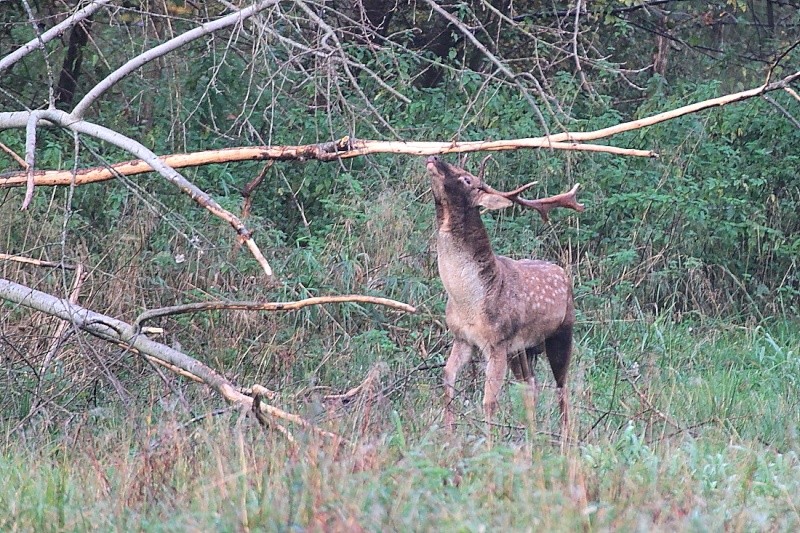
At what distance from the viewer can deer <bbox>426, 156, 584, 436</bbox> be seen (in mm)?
7262

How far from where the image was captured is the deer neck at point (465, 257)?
24.2 ft

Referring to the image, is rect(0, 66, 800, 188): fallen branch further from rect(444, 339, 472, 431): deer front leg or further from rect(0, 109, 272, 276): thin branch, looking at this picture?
→ rect(444, 339, 472, 431): deer front leg

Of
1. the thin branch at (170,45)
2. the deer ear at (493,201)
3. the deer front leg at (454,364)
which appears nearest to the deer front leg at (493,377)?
the deer front leg at (454,364)

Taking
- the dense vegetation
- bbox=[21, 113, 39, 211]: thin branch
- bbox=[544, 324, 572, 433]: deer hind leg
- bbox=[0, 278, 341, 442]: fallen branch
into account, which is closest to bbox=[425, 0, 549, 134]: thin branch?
the dense vegetation

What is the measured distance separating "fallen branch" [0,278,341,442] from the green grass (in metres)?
0.23

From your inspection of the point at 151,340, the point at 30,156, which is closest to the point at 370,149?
the point at 151,340

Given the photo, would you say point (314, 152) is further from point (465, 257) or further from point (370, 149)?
point (465, 257)

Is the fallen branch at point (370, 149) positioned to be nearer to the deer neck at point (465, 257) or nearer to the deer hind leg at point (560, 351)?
the deer neck at point (465, 257)

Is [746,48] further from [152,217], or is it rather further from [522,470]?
[522,470]

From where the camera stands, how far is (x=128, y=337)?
6.74 meters

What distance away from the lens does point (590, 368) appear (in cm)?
884

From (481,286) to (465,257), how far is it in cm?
19

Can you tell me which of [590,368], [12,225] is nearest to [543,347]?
[590,368]

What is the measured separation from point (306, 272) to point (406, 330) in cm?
105
